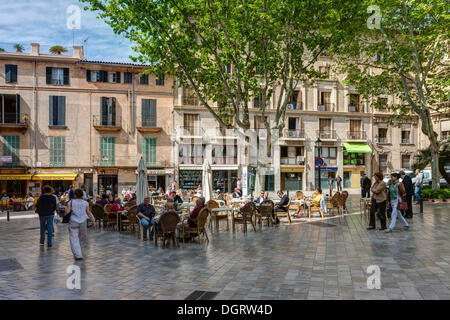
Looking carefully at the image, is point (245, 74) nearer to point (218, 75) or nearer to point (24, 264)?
point (218, 75)

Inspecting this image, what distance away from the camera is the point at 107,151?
3106cm

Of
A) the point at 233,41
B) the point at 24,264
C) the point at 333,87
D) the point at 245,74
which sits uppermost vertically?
the point at 333,87

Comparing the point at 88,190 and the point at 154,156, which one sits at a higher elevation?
the point at 154,156

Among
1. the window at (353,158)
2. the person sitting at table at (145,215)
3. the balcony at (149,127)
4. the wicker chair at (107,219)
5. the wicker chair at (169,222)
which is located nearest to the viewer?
the wicker chair at (169,222)

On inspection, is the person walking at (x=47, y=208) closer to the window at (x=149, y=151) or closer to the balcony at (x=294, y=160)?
the window at (x=149, y=151)

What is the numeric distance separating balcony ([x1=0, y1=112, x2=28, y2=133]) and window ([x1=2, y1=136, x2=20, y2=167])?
720mm

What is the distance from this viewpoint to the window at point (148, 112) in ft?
105

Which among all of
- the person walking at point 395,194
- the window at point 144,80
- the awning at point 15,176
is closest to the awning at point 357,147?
the window at point 144,80

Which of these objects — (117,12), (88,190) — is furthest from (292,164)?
(117,12)

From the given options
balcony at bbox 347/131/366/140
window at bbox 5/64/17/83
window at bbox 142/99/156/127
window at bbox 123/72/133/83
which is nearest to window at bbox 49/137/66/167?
window at bbox 5/64/17/83

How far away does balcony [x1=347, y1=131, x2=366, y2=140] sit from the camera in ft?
120

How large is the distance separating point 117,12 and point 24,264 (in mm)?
10465

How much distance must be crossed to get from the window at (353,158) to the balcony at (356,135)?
155cm
